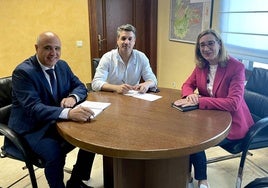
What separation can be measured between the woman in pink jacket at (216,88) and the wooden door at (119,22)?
250cm

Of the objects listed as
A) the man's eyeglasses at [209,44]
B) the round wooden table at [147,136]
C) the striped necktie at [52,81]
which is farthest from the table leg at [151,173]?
the man's eyeglasses at [209,44]

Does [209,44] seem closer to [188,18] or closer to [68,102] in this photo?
[68,102]

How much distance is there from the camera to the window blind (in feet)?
9.17

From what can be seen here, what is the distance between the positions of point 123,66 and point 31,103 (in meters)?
0.98

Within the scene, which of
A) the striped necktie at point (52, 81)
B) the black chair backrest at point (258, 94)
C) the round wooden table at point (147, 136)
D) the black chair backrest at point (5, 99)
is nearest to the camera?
the round wooden table at point (147, 136)

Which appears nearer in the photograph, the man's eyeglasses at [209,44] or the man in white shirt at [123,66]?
the man's eyeglasses at [209,44]

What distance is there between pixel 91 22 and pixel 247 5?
7.36 feet

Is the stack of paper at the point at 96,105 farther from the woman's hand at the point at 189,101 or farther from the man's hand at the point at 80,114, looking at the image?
the woman's hand at the point at 189,101

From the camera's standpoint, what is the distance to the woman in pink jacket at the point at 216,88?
1755 millimetres

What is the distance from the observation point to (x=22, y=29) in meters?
3.98

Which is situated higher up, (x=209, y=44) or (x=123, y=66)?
(x=209, y=44)

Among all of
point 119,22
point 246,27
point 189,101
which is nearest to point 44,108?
point 189,101

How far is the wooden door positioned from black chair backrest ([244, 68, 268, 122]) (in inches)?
106

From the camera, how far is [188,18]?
3.90 m
